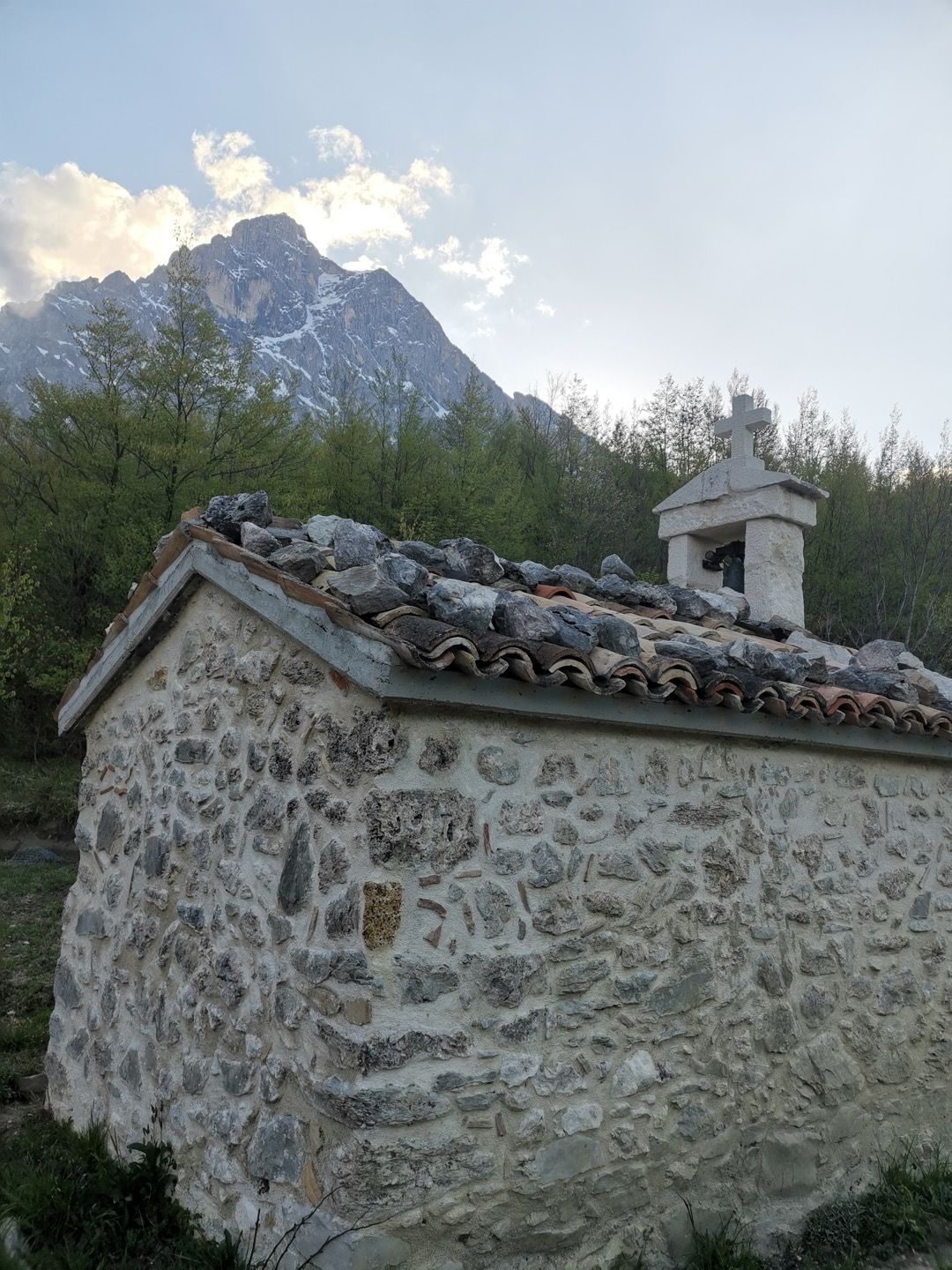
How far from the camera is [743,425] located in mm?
6973

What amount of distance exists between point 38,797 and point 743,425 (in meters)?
11.2

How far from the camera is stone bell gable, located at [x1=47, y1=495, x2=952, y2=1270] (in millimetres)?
2926

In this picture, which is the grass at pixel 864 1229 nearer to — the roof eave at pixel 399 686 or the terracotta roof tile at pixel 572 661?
the roof eave at pixel 399 686

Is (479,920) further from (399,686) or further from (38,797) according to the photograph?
(38,797)

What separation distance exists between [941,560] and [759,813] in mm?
17430

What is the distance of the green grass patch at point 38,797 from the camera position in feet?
42.7

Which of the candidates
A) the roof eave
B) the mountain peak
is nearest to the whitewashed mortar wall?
the roof eave

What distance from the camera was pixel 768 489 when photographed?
21.9 feet

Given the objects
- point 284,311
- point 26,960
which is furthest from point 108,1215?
point 284,311

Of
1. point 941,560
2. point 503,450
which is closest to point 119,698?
point 503,450

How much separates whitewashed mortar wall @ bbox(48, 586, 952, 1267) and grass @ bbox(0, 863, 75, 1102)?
1048mm

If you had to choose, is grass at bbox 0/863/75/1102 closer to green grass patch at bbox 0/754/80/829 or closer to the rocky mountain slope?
green grass patch at bbox 0/754/80/829

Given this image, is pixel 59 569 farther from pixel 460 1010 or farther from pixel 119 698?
pixel 460 1010

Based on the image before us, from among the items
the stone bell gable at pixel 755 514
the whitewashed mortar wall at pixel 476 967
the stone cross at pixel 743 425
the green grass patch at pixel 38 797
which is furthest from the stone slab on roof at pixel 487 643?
the green grass patch at pixel 38 797
